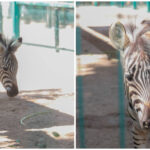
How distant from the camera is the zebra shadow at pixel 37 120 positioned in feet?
15.1

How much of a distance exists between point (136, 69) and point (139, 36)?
0.35 metres

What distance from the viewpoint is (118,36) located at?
14.2ft

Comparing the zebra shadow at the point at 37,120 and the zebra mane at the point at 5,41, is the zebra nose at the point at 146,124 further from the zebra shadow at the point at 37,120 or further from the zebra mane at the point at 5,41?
the zebra mane at the point at 5,41

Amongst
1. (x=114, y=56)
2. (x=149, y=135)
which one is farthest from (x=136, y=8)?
(x=149, y=135)

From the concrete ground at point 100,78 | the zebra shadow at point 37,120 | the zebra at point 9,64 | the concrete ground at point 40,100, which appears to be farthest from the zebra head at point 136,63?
the zebra at point 9,64

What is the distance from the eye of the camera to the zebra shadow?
459 cm

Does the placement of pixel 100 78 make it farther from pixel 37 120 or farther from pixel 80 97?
pixel 37 120

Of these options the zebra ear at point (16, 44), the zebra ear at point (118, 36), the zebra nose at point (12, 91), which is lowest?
the zebra nose at point (12, 91)

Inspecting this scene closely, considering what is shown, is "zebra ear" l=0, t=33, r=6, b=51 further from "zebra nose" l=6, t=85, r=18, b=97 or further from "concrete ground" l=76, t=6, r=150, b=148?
"concrete ground" l=76, t=6, r=150, b=148

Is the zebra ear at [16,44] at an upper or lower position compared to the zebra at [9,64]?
upper

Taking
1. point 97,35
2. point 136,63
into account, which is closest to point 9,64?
point 97,35

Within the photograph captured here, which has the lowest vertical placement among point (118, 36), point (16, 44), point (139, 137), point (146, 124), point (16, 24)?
point (139, 137)

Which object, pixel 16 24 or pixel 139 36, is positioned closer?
pixel 139 36

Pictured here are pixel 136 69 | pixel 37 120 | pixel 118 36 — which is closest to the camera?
pixel 136 69
